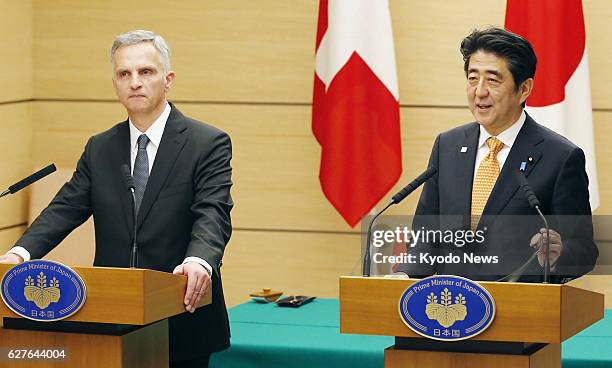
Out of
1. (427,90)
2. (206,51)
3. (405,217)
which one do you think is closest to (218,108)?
(206,51)

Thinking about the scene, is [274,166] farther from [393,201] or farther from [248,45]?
[393,201]

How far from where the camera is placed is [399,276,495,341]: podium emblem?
2.92 metres

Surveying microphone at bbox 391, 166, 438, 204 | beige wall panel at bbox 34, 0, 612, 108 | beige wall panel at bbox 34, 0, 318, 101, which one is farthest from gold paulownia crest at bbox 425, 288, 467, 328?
beige wall panel at bbox 34, 0, 318, 101

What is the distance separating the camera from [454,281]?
2951 millimetres

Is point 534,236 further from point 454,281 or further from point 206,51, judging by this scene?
point 206,51

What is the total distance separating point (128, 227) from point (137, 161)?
236 mm

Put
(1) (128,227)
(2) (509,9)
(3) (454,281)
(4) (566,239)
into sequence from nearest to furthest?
(3) (454,281)
(4) (566,239)
(1) (128,227)
(2) (509,9)

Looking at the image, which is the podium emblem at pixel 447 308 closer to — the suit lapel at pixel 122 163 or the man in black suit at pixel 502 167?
the man in black suit at pixel 502 167

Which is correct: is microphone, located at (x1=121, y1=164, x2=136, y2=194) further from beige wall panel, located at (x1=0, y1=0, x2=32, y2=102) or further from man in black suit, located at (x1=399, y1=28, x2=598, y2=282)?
beige wall panel, located at (x1=0, y1=0, x2=32, y2=102)

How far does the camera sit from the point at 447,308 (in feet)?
9.71

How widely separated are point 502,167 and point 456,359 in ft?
2.48

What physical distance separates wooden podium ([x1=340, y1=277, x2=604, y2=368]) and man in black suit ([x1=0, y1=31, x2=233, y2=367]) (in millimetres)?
642

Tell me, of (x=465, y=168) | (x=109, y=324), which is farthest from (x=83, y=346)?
(x=465, y=168)

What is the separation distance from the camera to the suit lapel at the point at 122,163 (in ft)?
11.9
